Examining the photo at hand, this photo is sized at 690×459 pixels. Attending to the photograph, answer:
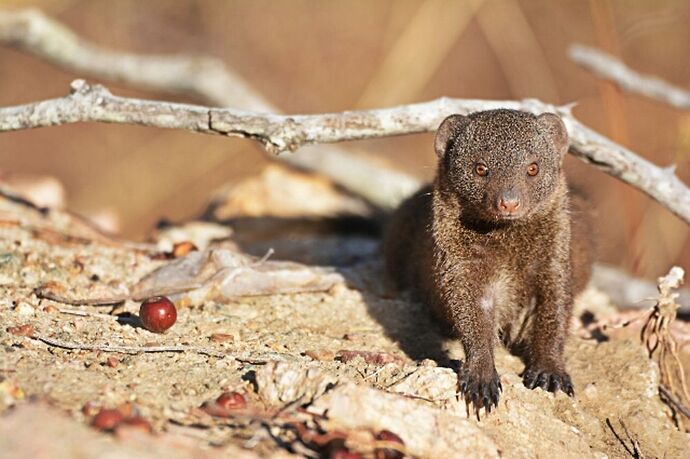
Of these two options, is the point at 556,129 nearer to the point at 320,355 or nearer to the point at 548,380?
the point at 548,380

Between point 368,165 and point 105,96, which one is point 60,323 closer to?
point 105,96

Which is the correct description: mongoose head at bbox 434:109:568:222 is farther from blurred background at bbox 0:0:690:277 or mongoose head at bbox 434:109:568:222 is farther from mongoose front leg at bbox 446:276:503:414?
blurred background at bbox 0:0:690:277

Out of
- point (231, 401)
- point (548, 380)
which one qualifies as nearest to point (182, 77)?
point (548, 380)

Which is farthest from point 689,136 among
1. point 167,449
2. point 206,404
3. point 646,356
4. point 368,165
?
point 167,449

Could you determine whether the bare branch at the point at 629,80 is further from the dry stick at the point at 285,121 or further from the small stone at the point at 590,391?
the small stone at the point at 590,391

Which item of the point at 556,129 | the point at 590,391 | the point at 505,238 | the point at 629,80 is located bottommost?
the point at 590,391

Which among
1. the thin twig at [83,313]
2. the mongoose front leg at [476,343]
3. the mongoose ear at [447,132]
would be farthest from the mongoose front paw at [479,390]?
the thin twig at [83,313]
